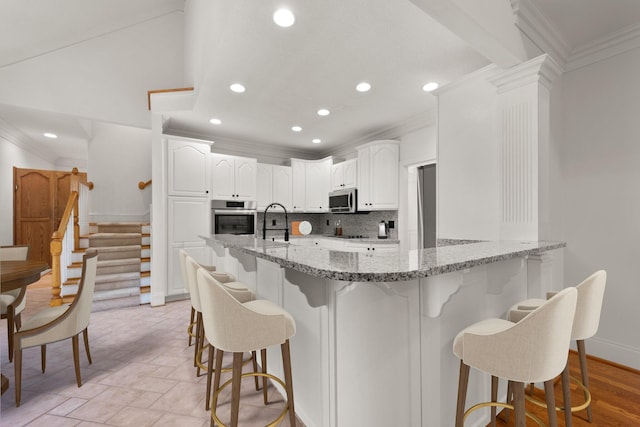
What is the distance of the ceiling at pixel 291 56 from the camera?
6.70ft

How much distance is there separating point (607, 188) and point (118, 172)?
23.8 feet

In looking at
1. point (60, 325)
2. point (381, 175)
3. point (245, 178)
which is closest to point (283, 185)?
point (245, 178)

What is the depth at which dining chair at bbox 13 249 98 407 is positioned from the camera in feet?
5.89

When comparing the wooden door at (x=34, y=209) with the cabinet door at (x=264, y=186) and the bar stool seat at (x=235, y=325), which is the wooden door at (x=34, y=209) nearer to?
the cabinet door at (x=264, y=186)

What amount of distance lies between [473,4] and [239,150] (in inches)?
170

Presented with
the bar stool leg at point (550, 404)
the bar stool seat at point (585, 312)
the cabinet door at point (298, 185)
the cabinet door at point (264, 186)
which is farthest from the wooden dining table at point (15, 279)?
the cabinet door at point (298, 185)

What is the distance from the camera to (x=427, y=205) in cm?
405

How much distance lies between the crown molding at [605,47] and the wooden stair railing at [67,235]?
5925mm

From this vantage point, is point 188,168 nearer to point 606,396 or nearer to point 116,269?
point 116,269

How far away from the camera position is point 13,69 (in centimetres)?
372

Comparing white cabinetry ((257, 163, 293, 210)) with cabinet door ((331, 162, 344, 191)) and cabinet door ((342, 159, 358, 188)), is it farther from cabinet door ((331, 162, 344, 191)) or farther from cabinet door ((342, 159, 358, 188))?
cabinet door ((342, 159, 358, 188))

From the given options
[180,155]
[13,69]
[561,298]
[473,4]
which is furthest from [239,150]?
[561,298]

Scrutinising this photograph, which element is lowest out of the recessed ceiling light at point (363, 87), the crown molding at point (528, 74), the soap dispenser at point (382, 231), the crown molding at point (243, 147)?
the soap dispenser at point (382, 231)

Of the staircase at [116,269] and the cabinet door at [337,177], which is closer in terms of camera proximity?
the staircase at [116,269]
